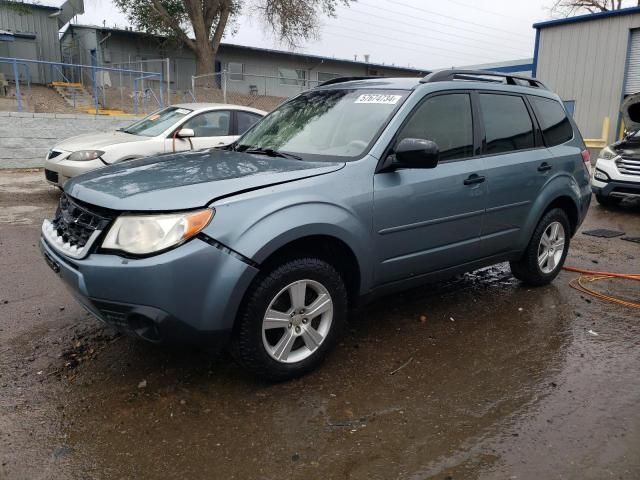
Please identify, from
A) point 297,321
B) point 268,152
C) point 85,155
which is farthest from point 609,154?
point 85,155

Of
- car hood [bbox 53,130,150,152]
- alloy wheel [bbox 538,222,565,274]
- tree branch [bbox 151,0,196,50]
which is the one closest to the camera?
alloy wheel [bbox 538,222,565,274]

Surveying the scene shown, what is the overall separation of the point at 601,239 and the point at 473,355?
187 inches

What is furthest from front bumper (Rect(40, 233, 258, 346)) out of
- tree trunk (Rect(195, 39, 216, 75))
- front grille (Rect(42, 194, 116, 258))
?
tree trunk (Rect(195, 39, 216, 75))

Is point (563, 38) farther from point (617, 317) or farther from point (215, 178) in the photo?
point (215, 178)

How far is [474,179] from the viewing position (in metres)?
4.07

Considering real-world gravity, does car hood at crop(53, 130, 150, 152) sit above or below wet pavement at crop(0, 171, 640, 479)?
above

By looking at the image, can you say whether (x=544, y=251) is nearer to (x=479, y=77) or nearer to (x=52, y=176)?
(x=479, y=77)

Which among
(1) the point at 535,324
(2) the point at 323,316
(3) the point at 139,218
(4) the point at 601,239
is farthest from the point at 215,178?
(4) the point at 601,239

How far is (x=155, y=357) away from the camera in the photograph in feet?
11.7

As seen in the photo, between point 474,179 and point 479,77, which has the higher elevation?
point 479,77

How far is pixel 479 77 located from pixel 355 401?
9.83ft

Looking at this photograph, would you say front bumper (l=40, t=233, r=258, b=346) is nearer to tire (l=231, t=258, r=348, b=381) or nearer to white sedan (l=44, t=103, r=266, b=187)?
tire (l=231, t=258, r=348, b=381)

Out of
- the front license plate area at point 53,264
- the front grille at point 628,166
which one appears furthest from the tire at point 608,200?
the front license plate area at point 53,264

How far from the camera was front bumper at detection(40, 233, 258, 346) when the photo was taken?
→ 2.71 meters
